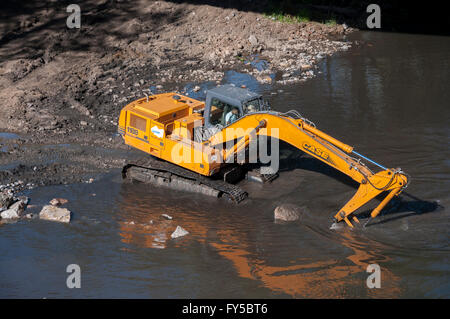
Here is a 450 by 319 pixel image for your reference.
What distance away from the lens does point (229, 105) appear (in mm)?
11641

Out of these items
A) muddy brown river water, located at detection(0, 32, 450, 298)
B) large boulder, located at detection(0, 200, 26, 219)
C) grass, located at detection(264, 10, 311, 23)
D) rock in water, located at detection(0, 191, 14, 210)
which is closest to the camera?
muddy brown river water, located at detection(0, 32, 450, 298)

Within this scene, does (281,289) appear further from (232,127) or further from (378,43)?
(378,43)

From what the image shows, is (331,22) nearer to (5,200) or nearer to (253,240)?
(253,240)

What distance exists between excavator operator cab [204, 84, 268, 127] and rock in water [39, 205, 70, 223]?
3.65 meters

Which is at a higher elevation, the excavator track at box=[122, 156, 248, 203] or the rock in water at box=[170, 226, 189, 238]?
the excavator track at box=[122, 156, 248, 203]

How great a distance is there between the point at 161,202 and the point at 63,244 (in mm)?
2452

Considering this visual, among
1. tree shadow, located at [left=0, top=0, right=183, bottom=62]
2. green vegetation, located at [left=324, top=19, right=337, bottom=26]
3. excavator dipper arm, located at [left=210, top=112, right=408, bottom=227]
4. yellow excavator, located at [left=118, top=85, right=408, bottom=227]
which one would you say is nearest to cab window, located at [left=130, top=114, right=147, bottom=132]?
yellow excavator, located at [left=118, top=85, right=408, bottom=227]

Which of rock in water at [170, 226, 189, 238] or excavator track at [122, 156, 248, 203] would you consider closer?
rock in water at [170, 226, 189, 238]

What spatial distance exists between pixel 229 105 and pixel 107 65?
357 inches

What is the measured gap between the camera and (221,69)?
62.9 ft

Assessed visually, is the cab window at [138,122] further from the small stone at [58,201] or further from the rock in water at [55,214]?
the rock in water at [55,214]

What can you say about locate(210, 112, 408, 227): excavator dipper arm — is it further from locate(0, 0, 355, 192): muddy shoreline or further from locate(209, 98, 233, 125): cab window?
locate(0, 0, 355, 192): muddy shoreline

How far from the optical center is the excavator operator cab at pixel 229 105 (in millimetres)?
11397

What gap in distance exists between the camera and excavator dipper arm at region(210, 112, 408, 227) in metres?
9.44
